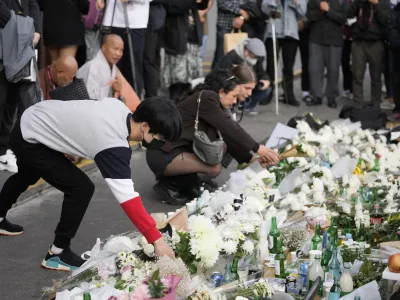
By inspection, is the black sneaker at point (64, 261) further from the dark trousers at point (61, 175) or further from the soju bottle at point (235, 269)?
the soju bottle at point (235, 269)

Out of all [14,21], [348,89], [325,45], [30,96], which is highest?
[14,21]

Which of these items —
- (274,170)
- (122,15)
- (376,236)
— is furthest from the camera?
(122,15)

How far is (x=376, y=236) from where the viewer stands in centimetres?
552

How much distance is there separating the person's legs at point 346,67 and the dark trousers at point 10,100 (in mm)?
6650

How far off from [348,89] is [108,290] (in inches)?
389

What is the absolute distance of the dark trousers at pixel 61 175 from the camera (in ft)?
17.8

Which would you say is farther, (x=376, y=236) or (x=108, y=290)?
(x=376, y=236)

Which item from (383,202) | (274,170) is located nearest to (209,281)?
(383,202)

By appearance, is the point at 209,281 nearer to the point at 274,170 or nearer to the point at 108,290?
the point at 108,290

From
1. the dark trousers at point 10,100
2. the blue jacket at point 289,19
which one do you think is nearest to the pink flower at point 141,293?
the dark trousers at point 10,100

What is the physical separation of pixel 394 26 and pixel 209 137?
16.1 feet

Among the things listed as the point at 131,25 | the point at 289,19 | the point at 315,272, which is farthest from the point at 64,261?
the point at 289,19

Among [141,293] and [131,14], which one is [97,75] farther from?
[141,293]

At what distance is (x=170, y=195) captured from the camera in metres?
7.54
